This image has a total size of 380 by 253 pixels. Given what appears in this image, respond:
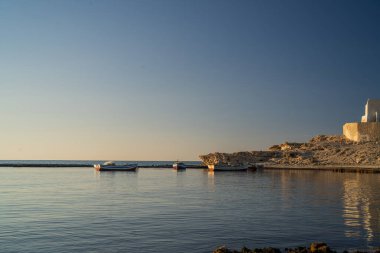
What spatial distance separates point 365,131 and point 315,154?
1271cm

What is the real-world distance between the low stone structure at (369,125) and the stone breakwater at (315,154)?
2093mm

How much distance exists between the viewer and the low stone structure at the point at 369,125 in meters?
94.5

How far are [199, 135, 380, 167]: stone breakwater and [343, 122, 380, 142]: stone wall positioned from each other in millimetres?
1853

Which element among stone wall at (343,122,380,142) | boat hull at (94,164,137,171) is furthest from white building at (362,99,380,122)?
boat hull at (94,164,137,171)

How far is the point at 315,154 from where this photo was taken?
328 ft

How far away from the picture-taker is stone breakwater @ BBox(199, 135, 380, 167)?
87.7m

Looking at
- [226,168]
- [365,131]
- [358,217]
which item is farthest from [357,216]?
[365,131]

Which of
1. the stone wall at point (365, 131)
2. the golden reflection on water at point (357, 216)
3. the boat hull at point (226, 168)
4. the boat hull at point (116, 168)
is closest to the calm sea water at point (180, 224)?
the golden reflection on water at point (357, 216)

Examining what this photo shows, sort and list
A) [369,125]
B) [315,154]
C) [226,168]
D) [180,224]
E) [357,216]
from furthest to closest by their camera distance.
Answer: [315,154]
[369,125]
[226,168]
[357,216]
[180,224]

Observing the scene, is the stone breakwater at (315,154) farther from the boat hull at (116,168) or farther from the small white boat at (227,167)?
the boat hull at (116,168)

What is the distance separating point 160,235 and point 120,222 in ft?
11.9

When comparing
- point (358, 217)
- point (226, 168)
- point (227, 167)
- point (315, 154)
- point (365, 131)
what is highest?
point (365, 131)

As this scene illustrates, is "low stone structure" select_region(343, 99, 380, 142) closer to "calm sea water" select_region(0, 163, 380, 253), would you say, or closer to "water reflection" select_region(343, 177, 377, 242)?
"water reflection" select_region(343, 177, 377, 242)

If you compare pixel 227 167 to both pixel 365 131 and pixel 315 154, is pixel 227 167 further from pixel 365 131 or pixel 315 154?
pixel 365 131
